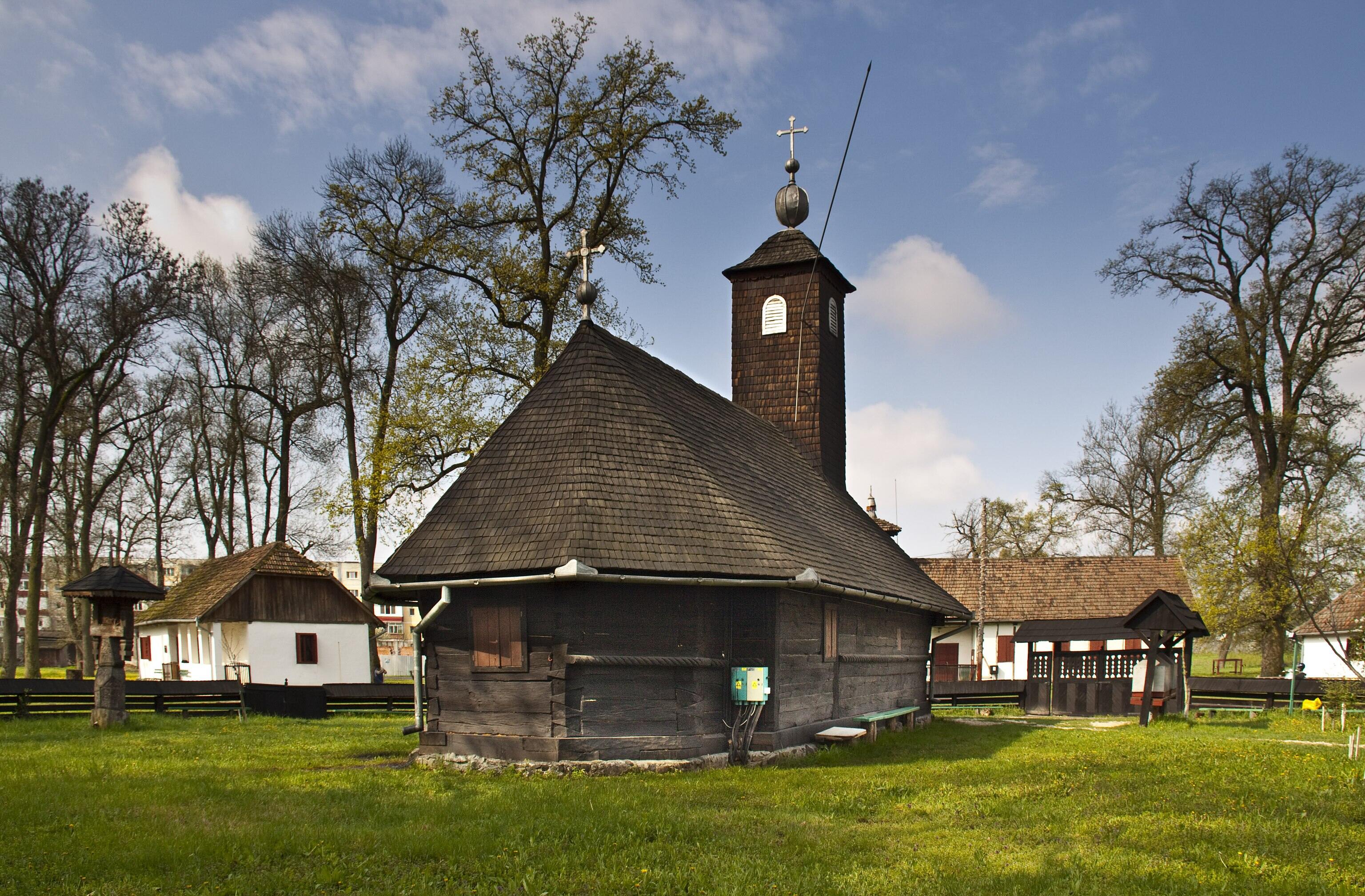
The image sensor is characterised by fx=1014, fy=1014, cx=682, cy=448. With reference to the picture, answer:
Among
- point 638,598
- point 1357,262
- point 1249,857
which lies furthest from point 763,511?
point 1357,262

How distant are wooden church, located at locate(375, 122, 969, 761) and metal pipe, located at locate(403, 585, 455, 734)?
0.15 ft

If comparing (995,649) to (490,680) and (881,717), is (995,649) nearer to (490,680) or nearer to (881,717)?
(881,717)

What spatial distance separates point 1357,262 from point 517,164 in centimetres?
2182

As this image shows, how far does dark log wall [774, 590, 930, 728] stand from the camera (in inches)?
502

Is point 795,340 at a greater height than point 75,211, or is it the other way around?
point 75,211

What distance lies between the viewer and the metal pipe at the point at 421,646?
1151 centimetres

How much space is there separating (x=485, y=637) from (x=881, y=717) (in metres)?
6.86

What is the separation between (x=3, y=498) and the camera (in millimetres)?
26641

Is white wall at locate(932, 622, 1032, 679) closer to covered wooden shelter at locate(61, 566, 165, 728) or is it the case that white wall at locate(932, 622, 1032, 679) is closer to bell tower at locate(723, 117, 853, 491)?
bell tower at locate(723, 117, 853, 491)

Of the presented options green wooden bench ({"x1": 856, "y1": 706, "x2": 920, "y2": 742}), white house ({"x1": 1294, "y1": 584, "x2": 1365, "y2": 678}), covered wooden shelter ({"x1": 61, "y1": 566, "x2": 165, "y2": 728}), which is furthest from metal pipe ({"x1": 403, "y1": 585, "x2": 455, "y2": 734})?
white house ({"x1": 1294, "y1": 584, "x2": 1365, "y2": 678})

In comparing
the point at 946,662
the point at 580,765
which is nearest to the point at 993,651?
the point at 946,662

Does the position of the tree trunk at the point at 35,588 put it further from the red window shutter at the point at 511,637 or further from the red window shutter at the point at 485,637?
the red window shutter at the point at 511,637

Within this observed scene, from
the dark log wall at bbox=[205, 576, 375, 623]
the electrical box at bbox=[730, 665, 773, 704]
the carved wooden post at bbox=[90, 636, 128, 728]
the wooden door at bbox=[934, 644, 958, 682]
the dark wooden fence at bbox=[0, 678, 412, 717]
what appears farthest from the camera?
the wooden door at bbox=[934, 644, 958, 682]

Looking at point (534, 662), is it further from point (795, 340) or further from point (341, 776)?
point (795, 340)
